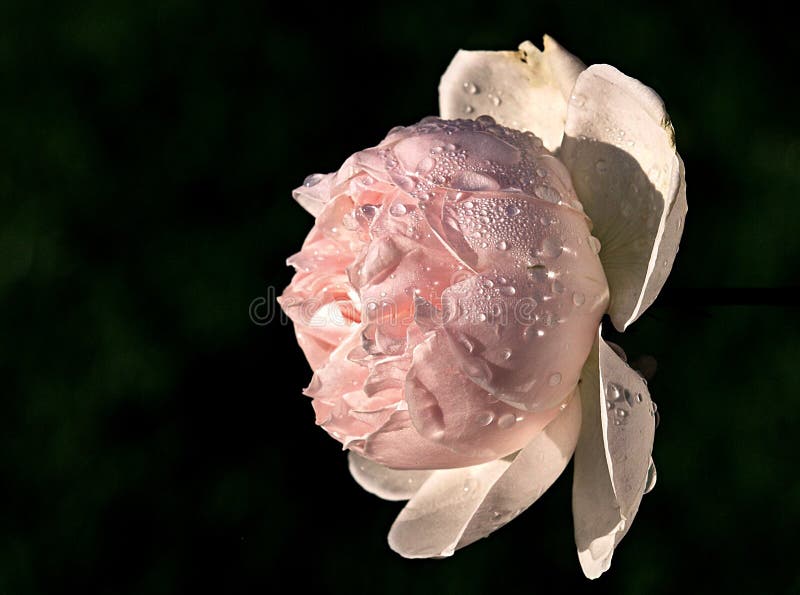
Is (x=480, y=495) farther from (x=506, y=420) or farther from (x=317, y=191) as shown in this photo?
(x=317, y=191)

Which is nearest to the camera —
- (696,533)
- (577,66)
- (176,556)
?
(577,66)

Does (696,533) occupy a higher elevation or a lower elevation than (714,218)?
lower

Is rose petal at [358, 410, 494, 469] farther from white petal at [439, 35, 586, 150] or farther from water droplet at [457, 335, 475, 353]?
white petal at [439, 35, 586, 150]

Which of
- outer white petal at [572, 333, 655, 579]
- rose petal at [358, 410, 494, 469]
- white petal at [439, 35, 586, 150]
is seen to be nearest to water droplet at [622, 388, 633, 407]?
outer white petal at [572, 333, 655, 579]

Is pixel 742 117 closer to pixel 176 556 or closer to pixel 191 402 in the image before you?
pixel 191 402

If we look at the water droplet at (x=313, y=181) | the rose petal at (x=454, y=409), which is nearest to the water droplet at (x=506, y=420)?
the rose petal at (x=454, y=409)

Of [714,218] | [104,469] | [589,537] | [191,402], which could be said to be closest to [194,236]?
[191,402]

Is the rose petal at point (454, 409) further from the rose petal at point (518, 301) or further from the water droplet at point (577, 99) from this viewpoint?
the water droplet at point (577, 99)

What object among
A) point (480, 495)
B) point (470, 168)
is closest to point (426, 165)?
point (470, 168)
